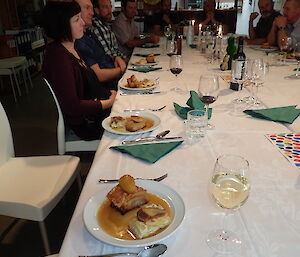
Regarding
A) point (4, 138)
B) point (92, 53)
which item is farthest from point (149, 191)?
point (92, 53)

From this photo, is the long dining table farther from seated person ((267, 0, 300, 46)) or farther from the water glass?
seated person ((267, 0, 300, 46))

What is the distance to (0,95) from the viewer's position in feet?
16.1

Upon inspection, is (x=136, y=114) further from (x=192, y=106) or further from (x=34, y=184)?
(x=34, y=184)

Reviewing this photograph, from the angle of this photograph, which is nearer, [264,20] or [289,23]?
[289,23]

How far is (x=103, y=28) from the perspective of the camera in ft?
10.8

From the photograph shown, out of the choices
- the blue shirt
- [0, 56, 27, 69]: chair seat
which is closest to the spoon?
the blue shirt

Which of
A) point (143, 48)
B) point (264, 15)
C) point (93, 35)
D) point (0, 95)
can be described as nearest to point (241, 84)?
point (93, 35)

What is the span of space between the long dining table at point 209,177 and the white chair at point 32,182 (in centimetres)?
39

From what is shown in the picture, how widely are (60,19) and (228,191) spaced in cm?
159

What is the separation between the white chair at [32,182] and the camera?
1353 millimetres

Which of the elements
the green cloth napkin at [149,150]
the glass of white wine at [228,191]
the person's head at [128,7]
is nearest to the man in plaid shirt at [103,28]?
the person's head at [128,7]

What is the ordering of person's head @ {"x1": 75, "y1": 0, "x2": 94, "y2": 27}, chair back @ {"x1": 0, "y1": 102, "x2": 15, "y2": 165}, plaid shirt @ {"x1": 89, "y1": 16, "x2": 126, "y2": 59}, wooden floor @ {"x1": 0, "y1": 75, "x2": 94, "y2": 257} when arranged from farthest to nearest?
plaid shirt @ {"x1": 89, "y1": 16, "x2": 126, "y2": 59} → person's head @ {"x1": 75, "y1": 0, "x2": 94, "y2": 27} → wooden floor @ {"x1": 0, "y1": 75, "x2": 94, "y2": 257} → chair back @ {"x1": 0, "y1": 102, "x2": 15, "y2": 165}

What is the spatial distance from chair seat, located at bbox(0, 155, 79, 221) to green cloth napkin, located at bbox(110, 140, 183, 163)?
45cm

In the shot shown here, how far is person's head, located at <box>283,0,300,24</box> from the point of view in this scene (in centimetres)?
351
